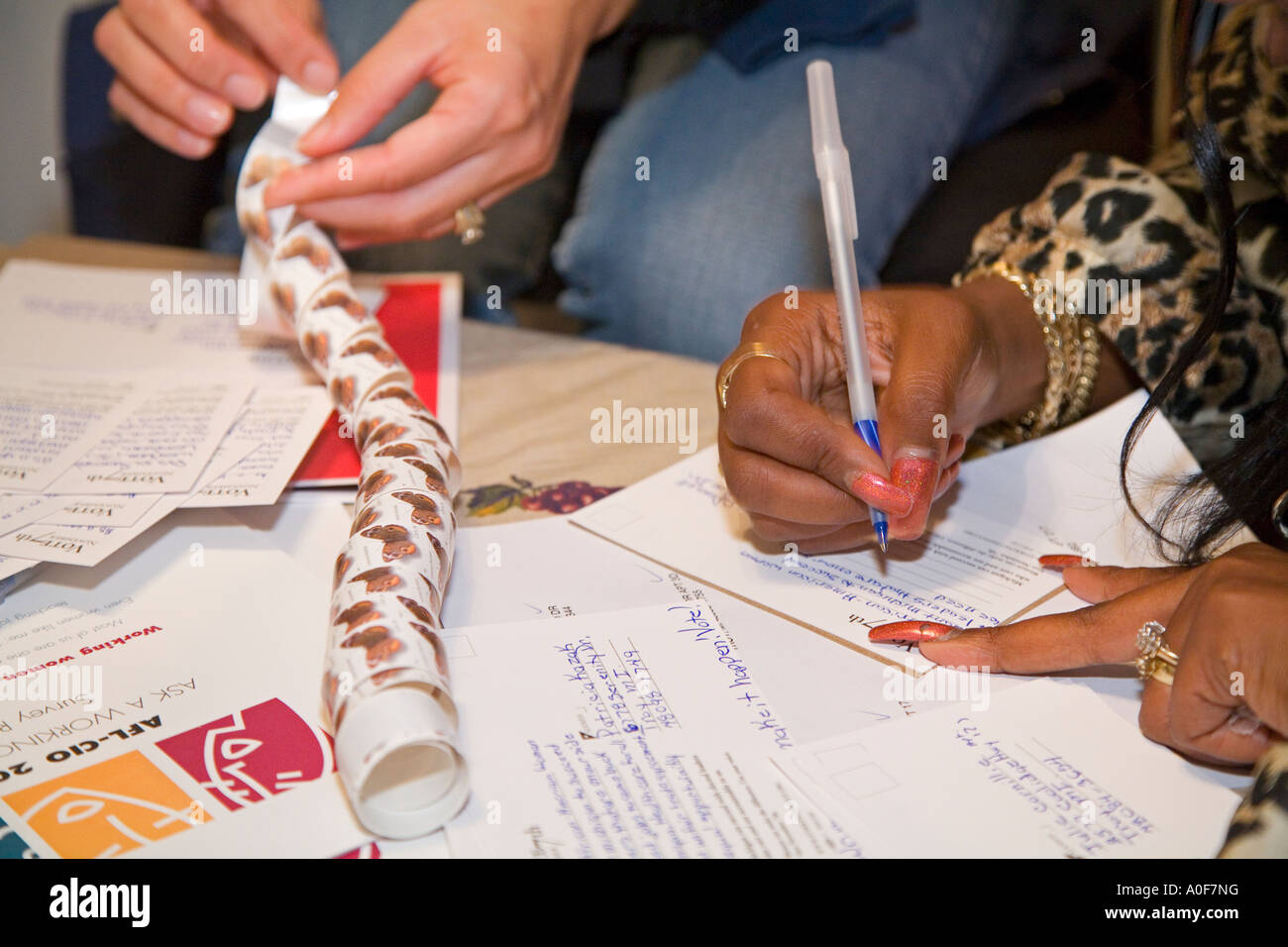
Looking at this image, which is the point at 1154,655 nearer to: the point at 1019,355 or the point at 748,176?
the point at 1019,355

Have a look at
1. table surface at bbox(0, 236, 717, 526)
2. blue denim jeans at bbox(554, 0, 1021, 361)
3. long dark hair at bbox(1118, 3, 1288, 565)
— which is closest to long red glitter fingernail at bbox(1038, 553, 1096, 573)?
long dark hair at bbox(1118, 3, 1288, 565)

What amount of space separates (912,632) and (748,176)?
2.38 feet

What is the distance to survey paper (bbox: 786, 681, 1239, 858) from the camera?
18.6 inches

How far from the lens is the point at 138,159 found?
4.66 feet

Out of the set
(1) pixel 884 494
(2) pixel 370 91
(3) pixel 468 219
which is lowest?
(1) pixel 884 494

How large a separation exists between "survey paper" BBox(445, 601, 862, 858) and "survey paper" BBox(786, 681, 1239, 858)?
0.03m

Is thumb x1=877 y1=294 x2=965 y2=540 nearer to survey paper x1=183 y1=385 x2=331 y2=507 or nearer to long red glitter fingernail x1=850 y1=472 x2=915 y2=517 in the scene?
long red glitter fingernail x1=850 y1=472 x2=915 y2=517

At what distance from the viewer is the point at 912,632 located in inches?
23.7

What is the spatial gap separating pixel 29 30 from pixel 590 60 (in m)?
1.47

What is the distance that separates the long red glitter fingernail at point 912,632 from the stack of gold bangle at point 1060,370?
0.91 feet

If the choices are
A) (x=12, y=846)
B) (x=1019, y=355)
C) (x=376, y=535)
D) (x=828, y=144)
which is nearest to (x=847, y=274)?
(x=828, y=144)

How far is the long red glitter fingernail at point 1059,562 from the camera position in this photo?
67cm
